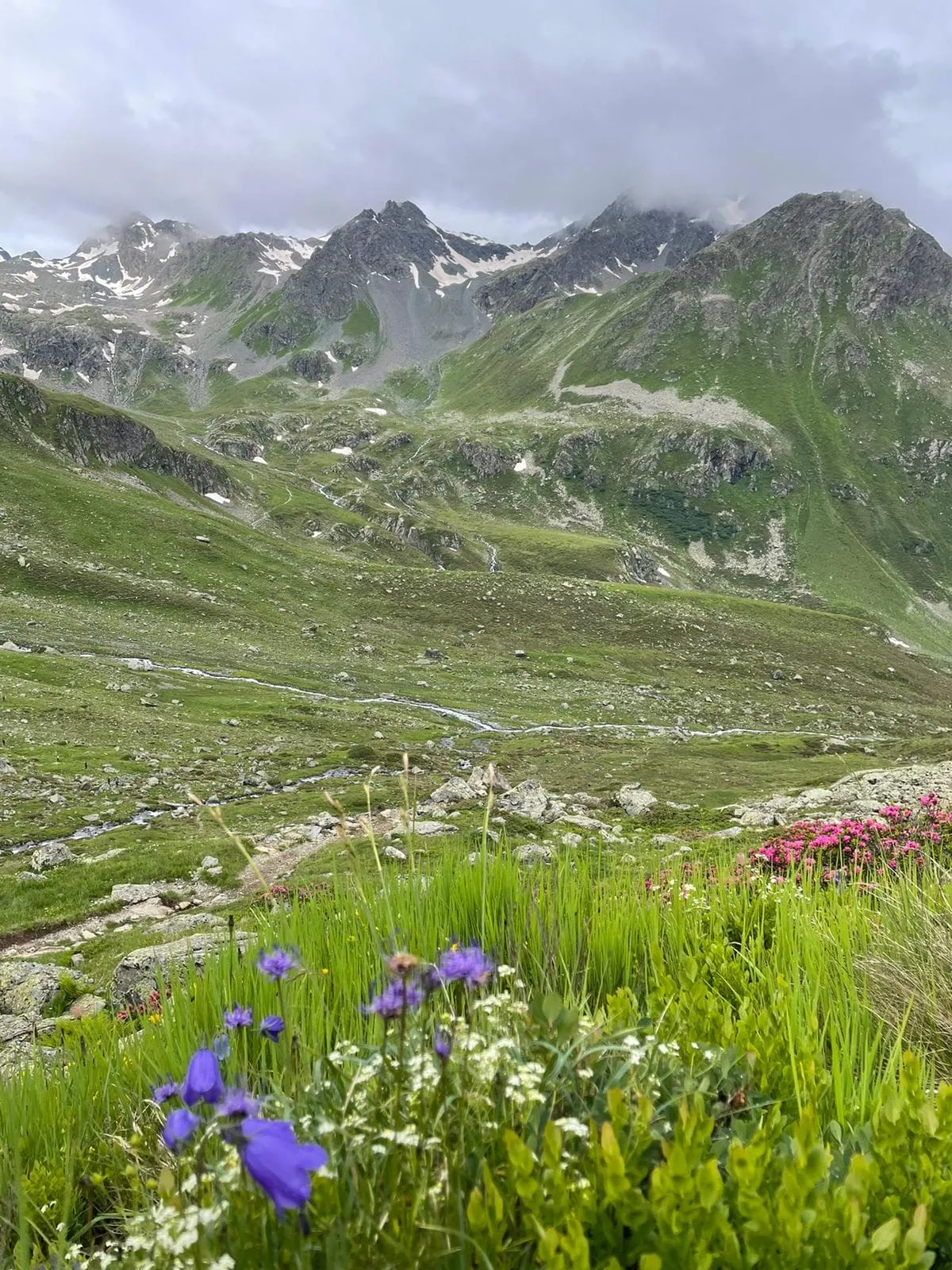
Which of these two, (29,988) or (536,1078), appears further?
(29,988)

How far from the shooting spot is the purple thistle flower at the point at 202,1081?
62.9 inches

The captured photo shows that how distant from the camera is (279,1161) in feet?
4.25

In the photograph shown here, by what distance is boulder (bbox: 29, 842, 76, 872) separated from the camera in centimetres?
1839

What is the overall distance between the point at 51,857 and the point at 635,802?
59.1 ft

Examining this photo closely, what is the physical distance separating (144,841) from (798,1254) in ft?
76.4

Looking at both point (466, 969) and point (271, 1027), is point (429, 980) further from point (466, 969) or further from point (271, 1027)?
point (271, 1027)

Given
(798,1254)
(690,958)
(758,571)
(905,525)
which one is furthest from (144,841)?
(905,525)

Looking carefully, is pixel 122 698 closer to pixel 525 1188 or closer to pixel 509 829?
pixel 509 829

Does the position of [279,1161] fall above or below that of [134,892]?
above

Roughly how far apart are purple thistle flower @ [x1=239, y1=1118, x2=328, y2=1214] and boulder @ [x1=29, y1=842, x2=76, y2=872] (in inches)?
821

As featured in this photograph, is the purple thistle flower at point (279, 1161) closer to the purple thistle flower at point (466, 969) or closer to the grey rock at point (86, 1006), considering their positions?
the purple thistle flower at point (466, 969)

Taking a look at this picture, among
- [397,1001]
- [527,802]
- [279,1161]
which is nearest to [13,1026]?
[397,1001]

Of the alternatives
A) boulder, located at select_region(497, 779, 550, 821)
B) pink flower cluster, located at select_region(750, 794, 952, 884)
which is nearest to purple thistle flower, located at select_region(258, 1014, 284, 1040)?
pink flower cluster, located at select_region(750, 794, 952, 884)

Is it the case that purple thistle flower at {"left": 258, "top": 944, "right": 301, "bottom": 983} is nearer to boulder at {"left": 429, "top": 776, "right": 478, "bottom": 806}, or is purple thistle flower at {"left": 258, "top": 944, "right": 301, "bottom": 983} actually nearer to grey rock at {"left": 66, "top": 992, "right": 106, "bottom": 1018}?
grey rock at {"left": 66, "top": 992, "right": 106, "bottom": 1018}
